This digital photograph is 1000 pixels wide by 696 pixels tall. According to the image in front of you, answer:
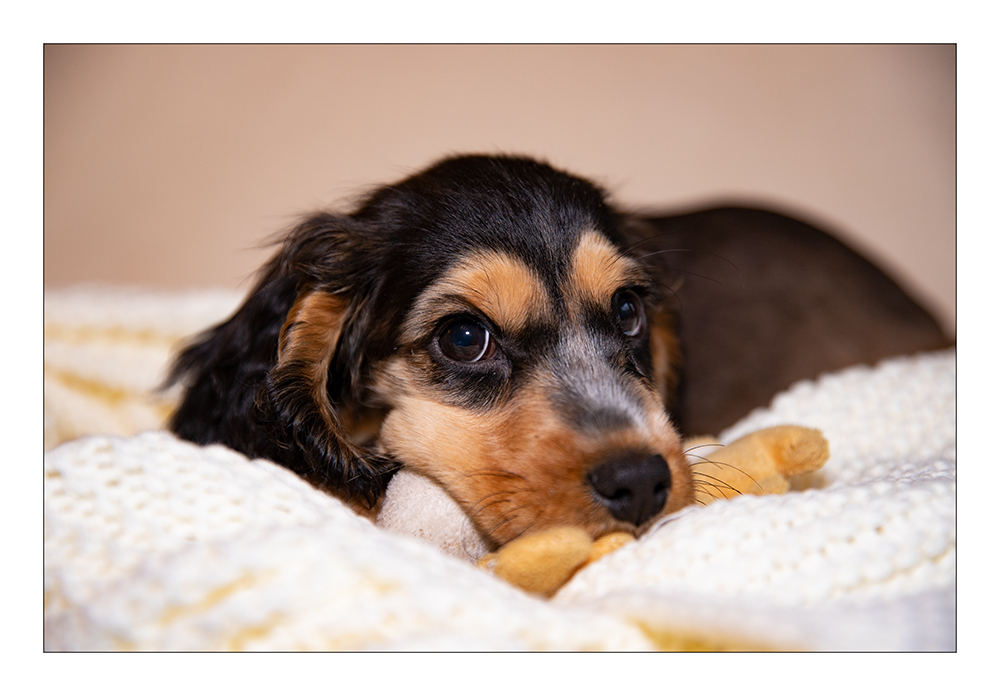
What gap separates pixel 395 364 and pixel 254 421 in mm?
444

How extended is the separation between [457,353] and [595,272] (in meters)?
0.49

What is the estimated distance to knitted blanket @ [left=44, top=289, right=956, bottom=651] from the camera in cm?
117

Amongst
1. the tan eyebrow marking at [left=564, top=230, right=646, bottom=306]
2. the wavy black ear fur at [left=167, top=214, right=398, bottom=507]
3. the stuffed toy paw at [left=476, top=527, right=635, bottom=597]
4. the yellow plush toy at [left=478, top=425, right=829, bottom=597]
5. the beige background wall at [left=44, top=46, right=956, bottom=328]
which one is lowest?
the stuffed toy paw at [left=476, top=527, right=635, bottom=597]

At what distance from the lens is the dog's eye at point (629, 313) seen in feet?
7.07

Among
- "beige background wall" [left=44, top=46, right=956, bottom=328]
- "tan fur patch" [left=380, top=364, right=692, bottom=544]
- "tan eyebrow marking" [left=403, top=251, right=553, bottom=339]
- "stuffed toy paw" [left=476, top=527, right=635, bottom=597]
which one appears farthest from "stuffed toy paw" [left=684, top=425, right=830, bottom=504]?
"beige background wall" [left=44, top=46, right=956, bottom=328]

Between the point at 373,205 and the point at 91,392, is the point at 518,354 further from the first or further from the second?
the point at 91,392

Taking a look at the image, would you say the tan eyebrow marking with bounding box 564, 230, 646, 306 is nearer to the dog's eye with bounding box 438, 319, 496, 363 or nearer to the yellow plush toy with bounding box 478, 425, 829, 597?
the dog's eye with bounding box 438, 319, 496, 363

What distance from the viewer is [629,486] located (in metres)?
1.56

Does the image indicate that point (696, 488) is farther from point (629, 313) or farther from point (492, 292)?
point (492, 292)

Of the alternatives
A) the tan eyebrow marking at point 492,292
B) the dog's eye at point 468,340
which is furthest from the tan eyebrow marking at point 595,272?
the dog's eye at point 468,340

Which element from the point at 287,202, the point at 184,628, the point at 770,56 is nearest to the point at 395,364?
the point at 184,628

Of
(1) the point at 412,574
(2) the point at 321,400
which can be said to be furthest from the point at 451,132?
(1) the point at 412,574

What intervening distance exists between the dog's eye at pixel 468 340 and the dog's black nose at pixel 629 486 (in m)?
0.55
